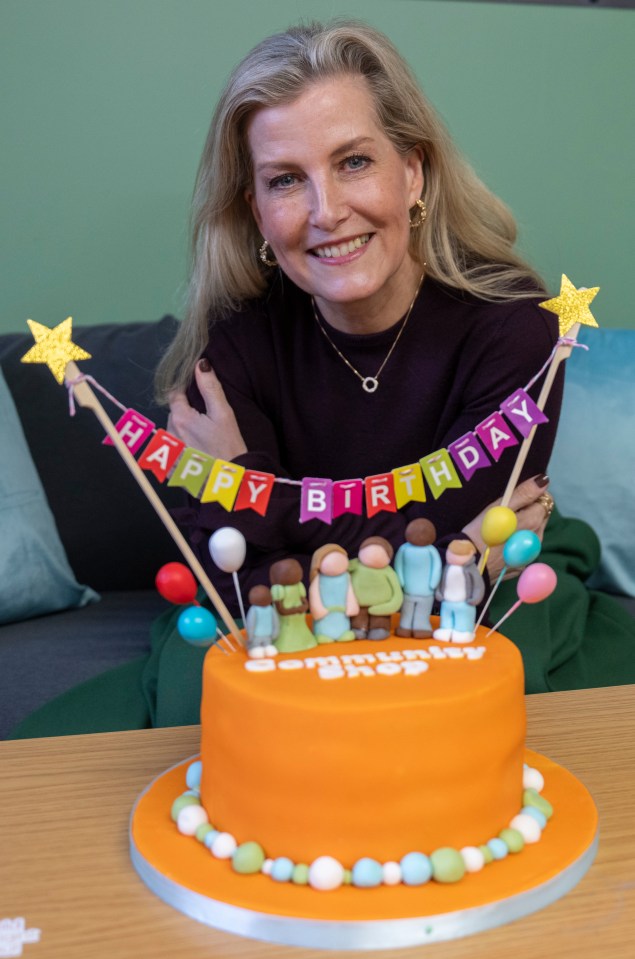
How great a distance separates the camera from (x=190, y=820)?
3.13ft

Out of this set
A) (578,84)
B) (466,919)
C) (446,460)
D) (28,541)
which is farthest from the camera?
(578,84)

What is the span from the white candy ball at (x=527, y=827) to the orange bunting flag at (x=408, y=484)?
332 mm

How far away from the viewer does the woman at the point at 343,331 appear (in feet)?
4.95

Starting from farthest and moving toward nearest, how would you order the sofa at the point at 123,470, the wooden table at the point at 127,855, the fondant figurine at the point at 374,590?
the sofa at the point at 123,470 < the fondant figurine at the point at 374,590 < the wooden table at the point at 127,855

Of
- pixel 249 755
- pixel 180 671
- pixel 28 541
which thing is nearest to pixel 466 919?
pixel 249 755

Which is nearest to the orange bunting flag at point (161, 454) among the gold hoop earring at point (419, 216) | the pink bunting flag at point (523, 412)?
the pink bunting flag at point (523, 412)

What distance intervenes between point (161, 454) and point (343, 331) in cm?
74

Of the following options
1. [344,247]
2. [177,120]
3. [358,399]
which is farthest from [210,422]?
[177,120]

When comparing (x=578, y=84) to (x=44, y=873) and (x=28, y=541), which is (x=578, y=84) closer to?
(x=28, y=541)

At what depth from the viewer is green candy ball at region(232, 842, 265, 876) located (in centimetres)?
88

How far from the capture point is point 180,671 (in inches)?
60.0

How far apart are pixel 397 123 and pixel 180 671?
0.86 meters

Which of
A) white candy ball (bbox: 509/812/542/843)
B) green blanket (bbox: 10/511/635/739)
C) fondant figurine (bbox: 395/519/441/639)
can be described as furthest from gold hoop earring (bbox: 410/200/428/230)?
white candy ball (bbox: 509/812/542/843)

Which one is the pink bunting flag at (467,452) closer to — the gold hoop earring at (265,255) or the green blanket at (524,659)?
the green blanket at (524,659)
